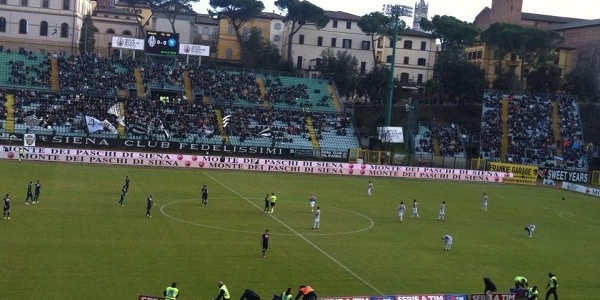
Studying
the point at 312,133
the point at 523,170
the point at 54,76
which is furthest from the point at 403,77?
the point at 54,76

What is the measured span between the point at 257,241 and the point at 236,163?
3134cm

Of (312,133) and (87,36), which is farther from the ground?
(87,36)

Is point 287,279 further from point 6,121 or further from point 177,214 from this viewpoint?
point 6,121

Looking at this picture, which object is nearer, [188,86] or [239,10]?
[188,86]

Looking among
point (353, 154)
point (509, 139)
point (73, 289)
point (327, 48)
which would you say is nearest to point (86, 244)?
point (73, 289)

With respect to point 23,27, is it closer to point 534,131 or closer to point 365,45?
point 365,45

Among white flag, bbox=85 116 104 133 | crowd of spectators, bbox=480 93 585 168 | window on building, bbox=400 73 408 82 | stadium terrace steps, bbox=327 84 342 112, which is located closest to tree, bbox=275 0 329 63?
stadium terrace steps, bbox=327 84 342 112

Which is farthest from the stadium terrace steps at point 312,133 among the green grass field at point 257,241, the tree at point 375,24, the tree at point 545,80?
the tree at point 545,80

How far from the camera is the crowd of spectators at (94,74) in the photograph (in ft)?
255

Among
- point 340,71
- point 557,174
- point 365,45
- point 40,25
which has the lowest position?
point 557,174

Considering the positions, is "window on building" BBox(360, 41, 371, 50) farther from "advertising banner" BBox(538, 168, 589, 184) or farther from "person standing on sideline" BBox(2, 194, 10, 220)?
"person standing on sideline" BBox(2, 194, 10, 220)

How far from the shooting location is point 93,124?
69.1 metres

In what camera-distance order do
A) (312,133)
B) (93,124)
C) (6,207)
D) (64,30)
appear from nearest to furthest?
(6,207)
(93,124)
(312,133)
(64,30)

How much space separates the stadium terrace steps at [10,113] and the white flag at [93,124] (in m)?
7.17
